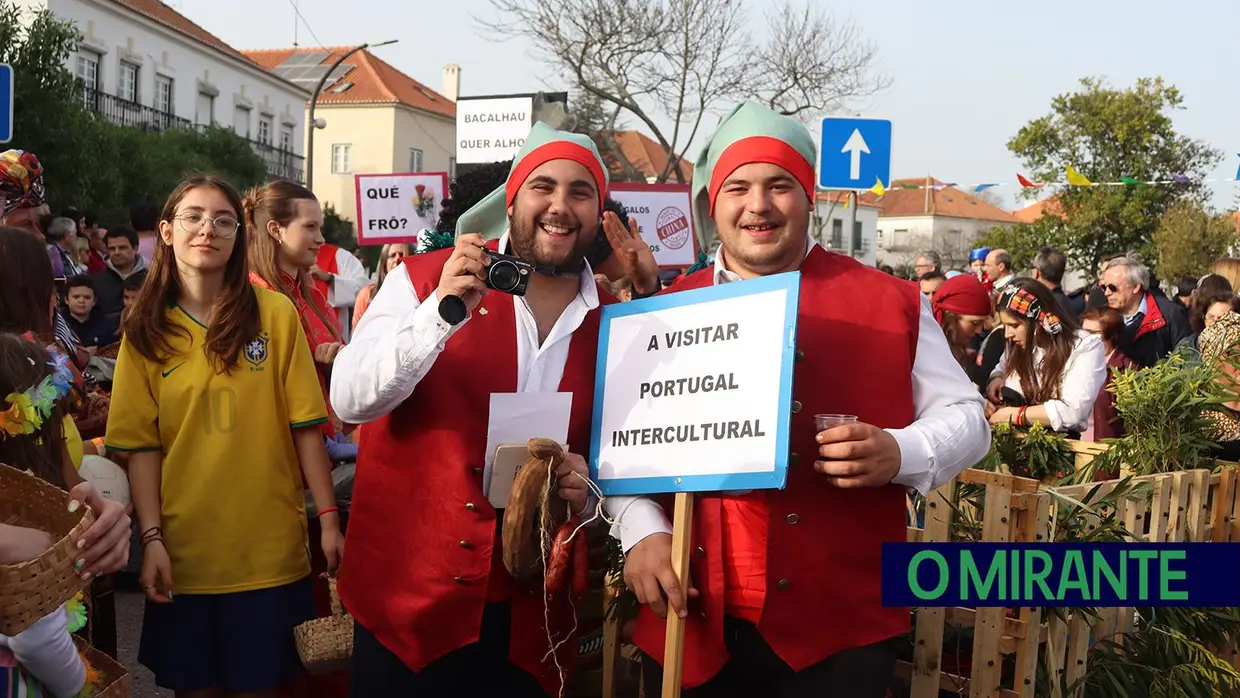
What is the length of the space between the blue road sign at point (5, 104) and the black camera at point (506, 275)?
5.30 metres

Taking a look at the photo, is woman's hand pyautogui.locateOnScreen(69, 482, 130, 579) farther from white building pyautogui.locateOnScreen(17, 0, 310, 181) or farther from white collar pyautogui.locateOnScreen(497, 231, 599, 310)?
white building pyautogui.locateOnScreen(17, 0, 310, 181)

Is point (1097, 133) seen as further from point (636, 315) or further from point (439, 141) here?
point (636, 315)

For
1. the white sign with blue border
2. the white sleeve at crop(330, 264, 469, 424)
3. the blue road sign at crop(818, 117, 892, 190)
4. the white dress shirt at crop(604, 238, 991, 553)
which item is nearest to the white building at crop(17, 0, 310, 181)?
the blue road sign at crop(818, 117, 892, 190)

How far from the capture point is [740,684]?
2.71 metres

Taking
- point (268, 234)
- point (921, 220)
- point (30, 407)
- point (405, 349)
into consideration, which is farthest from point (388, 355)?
point (921, 220)

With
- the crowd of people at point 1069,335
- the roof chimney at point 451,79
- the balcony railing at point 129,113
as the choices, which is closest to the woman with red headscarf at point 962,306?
the crowd of people at point 1069,335

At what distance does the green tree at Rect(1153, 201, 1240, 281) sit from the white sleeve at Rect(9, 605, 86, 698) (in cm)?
3569

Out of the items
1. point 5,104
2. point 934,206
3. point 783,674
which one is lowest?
point 783,674

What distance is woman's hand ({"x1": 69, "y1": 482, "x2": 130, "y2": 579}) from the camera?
2.36 metres

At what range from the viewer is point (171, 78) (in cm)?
3841

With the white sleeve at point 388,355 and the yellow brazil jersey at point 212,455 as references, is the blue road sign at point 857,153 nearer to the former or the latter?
the yellow brazil jersey at point 212,455

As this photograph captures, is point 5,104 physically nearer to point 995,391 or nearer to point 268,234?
point 268,234

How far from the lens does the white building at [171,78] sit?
33.9 metres

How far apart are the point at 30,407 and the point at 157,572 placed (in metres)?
0.78
